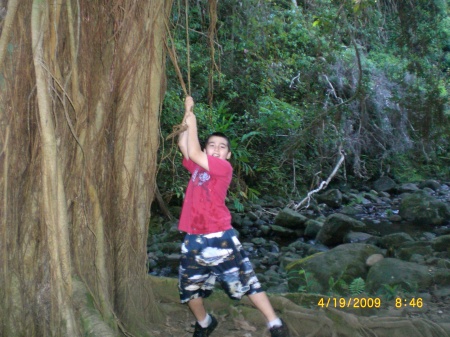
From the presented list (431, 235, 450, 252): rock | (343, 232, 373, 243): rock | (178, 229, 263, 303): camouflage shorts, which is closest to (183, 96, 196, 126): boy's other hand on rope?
(178, 229, 263, 303): camouflage shorts

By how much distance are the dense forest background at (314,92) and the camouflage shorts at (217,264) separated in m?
3.34

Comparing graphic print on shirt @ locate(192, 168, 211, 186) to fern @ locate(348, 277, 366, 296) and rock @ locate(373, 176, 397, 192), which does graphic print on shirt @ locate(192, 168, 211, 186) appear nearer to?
fern @ locate(348, 277, 366, 296)

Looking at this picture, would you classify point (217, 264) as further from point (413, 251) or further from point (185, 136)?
point (413, 251)

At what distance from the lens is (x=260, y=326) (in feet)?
12.4

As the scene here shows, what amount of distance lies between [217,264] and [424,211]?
348 inches

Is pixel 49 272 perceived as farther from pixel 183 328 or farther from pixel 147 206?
pixel 183 328

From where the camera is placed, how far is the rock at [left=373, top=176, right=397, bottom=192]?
14.4 meters

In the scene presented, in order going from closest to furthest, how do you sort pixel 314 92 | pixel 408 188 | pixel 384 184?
pixel 314 92 → pixel 408 188 → pixel 384 184

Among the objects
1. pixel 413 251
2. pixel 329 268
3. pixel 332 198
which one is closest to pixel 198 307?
pixel 329 268

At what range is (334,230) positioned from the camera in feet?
31.5

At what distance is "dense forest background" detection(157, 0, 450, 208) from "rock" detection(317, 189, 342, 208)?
0.49m

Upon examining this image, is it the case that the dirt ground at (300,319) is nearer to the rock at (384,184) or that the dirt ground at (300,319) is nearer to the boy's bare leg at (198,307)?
the boy's bare leg at (198,307)

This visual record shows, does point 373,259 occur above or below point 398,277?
below
